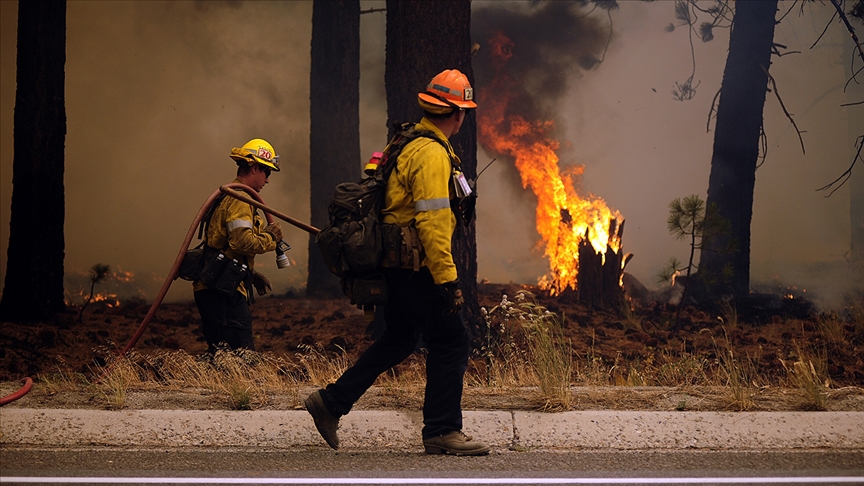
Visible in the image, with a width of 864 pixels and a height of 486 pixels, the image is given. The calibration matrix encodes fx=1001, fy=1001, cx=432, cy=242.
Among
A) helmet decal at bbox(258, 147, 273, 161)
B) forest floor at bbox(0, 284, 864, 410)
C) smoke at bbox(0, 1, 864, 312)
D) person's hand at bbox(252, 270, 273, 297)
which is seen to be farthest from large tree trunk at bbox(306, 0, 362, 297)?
helmet decal at bbox(258, 147, 273, 161)

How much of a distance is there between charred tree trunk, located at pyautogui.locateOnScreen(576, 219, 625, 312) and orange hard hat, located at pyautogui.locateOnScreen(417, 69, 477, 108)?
5836 millimetres

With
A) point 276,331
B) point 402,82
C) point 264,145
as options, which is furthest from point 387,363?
point 276,331

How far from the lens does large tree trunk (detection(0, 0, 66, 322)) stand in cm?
1016

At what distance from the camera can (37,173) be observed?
33.7 ft

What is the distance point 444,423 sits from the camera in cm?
481

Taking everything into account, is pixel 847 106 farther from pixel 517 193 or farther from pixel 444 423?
pixel 444 423

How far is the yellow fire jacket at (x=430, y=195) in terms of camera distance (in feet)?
15.0

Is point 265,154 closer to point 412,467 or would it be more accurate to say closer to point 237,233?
point 237,233

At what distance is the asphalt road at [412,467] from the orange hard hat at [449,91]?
1.72 m

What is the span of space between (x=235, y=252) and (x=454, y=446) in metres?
2.36

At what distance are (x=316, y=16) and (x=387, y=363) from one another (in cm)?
738

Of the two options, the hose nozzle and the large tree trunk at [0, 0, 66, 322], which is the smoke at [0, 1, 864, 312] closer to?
the large tree trunk at [0, 0, 66, 322]

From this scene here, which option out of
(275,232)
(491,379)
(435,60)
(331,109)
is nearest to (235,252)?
(275,232)

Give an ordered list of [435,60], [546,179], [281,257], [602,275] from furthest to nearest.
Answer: [546,179] < [602,275] < [435,60] < [281,257]
